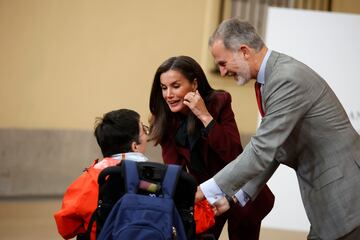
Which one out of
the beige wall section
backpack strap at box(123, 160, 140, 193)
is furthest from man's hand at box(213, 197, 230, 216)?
the beige wall section

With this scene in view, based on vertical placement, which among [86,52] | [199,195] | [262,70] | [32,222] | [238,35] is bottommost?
[32,222]

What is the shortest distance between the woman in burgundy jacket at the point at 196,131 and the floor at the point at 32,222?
221 centimetres

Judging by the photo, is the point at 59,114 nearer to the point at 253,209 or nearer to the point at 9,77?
the point at 9,77

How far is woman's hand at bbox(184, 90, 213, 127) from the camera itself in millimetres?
2594

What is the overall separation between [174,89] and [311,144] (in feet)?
2.25

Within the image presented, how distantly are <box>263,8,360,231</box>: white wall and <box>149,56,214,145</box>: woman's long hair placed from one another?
1.86m

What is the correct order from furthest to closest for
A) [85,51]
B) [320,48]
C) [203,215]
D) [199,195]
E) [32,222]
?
[85,51]
[32,222]
[320,48]
[203,215]
[199,195]

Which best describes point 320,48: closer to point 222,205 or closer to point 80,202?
point 222,205

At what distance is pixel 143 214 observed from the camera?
81.6 inches

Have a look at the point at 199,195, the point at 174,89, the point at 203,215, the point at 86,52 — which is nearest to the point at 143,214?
the point at 199,195

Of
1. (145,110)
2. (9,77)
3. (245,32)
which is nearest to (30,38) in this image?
(9,77)

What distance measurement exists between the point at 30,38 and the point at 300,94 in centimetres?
402

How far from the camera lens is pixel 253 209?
2717 millimetres

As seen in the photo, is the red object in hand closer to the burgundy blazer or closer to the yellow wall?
the burgundy blazer
